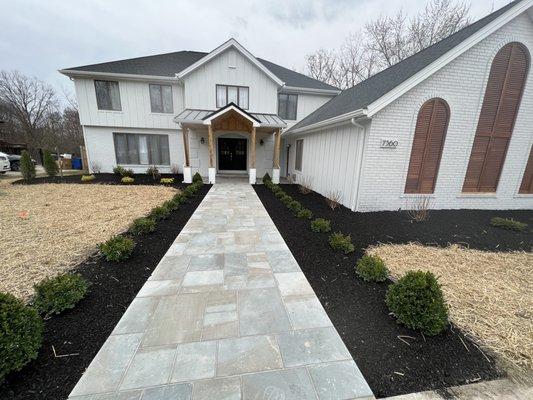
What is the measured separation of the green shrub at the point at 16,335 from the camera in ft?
5.48

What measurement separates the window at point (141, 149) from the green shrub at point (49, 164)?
9.76 feet

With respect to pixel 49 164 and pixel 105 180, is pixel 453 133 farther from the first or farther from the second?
pixel 49 164

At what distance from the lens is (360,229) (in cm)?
543

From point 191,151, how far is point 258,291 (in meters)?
A: 11.6

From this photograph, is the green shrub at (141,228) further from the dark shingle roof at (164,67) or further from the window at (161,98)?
the dark shingle roof at (164,67)

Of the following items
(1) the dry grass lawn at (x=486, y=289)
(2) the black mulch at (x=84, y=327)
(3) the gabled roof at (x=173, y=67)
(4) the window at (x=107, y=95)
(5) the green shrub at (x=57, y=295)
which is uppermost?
(3) the gabled roof at (x=173, y=67)

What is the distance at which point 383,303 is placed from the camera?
Answer: 2.85 meters

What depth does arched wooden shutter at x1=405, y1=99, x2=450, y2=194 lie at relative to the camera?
6480 millimetres

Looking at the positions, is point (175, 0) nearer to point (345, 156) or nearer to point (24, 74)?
point (345, 156)

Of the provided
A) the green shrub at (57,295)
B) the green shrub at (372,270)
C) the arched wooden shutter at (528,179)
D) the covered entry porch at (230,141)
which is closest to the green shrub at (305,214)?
the green shrub at (372,270)

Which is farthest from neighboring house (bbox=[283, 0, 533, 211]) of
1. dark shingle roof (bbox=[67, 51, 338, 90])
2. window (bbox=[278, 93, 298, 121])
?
dark shingle roof (bbox=[67, 51, 338, 90])

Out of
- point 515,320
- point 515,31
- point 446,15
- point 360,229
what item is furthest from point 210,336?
point 446,15

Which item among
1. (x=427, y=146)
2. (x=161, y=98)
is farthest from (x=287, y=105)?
(x=427, y=146)

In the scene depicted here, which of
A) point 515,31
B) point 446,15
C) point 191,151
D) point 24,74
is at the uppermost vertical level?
point 446,15
